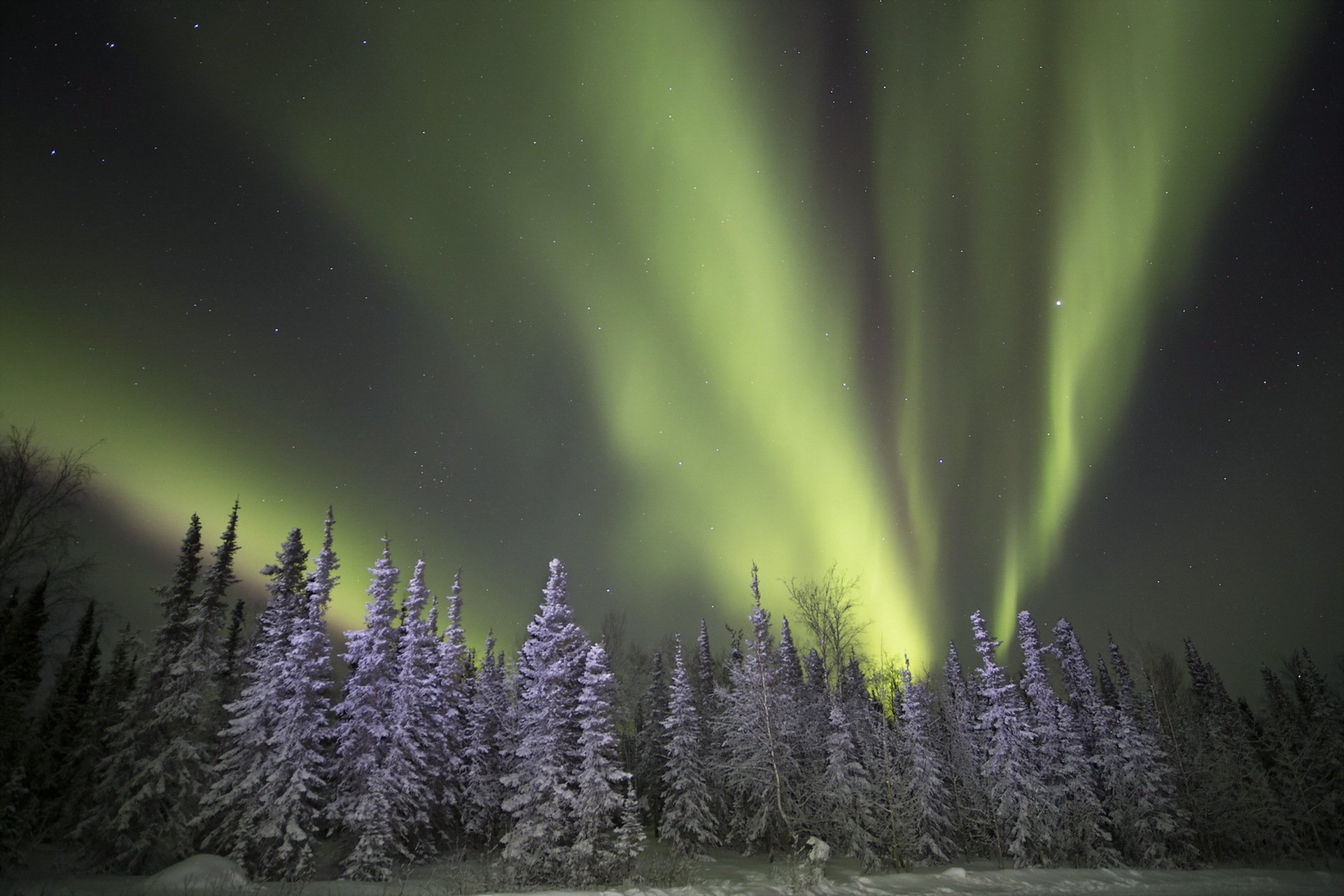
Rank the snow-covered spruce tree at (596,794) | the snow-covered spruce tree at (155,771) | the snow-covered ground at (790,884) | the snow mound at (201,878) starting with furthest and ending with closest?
the snow-covered spruce tree at (155,771) → the snow-covered spruce tree at (596,794) → the snow mound at (201,878) → the snow-covered ground at (790,884)

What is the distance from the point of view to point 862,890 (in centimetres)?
2012

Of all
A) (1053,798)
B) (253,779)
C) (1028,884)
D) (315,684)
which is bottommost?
(1028,884)

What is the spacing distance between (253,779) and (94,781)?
953cm

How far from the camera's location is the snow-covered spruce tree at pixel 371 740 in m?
31.5

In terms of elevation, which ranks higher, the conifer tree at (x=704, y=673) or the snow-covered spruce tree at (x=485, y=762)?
the conifer tree at (x=704, y=673)

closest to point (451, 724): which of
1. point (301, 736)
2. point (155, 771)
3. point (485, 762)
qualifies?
point (485, 762)

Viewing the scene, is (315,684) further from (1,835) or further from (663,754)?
(663,754)

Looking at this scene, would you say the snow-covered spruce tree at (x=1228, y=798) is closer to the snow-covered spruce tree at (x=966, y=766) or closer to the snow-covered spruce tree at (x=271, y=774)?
the snow-covered spruce tree at (x=966, y=766)

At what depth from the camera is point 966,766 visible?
43031mm

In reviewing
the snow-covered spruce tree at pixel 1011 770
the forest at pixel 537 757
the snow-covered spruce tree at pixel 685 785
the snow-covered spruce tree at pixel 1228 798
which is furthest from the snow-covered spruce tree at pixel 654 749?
the snow-covered spruce tree at pixel 1228 798

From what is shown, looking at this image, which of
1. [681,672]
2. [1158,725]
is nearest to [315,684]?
[681,672]

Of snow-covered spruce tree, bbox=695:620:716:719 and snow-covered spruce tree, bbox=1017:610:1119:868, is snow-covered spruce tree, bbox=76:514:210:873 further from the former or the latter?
snow-covered spruce tree, bbox=1017:610:1119:868

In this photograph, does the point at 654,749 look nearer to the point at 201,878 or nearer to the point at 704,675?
the point at 704,675

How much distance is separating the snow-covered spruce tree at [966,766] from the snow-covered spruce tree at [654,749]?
21.2m
